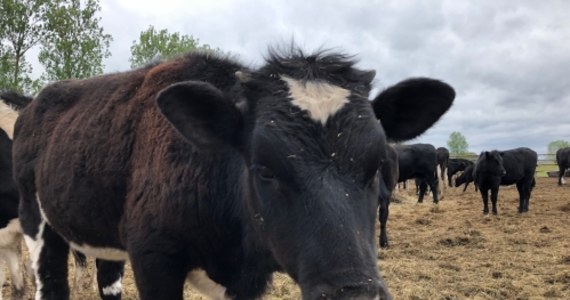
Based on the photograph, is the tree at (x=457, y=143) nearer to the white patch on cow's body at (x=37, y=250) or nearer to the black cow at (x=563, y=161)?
the black cow at (x=563, y=161)

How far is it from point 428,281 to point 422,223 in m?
7.43

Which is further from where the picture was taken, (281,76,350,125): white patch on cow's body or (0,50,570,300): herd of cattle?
(281,76,350,125): white patch on cow's body

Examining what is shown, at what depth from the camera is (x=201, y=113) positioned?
3047mm

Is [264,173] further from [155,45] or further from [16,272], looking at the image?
[155,45]

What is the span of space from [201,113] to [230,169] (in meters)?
0.49

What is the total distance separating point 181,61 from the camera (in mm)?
4168

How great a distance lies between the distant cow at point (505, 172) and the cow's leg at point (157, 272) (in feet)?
54.4

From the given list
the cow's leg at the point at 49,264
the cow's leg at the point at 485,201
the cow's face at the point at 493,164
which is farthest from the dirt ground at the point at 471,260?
the cow's face at the point at 493,164

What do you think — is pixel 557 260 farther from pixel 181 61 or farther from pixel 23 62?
pixel 23 62

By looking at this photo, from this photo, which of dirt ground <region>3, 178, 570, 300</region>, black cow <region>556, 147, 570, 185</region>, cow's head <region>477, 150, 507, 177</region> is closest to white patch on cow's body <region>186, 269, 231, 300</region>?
dirt ground <region>3, 178, 570, 300</region>

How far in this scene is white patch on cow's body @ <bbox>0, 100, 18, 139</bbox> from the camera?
787 centimetres

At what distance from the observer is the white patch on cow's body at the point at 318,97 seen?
8.87 ft

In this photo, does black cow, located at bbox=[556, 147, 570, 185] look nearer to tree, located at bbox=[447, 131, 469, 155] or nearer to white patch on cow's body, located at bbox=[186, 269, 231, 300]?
white patch on cow's body, located at bbox=[186, 269, 231, 300]

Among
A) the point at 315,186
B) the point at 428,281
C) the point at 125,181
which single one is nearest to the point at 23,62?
the point at 428,281
